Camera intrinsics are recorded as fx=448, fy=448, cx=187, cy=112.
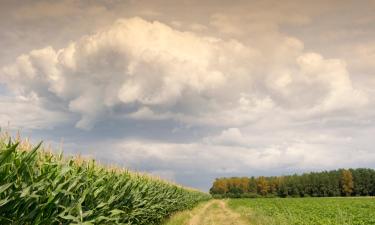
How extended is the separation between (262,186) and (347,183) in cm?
3696

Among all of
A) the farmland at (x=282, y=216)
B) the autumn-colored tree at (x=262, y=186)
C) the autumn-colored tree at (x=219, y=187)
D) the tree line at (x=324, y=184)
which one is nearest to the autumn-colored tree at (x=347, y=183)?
the tree line at (x=324, y=184)

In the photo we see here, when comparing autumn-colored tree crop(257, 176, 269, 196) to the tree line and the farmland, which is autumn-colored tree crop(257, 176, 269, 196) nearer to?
the tree line

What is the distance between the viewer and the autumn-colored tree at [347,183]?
449 ft

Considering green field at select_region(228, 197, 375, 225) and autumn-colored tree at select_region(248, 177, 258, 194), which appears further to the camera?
autumn-colored tree at select_region(248, 177, 258, 194)

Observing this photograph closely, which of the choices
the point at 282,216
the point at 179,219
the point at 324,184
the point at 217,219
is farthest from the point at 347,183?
the point at 179,219

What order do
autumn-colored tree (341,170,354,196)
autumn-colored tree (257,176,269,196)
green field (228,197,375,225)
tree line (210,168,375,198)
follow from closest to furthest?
green field (228,197,375,225)
tree line (210,168,375,198)
autumn-colored tree (341,170,354,196)
autumn-colored tree (257,176,269,196)

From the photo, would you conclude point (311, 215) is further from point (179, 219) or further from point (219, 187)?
point (219, 187)

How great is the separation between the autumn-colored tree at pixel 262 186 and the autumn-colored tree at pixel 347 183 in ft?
105

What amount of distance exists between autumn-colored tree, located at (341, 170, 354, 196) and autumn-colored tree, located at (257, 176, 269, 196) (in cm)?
3197

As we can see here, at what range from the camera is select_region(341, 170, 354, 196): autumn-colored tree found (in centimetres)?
13688

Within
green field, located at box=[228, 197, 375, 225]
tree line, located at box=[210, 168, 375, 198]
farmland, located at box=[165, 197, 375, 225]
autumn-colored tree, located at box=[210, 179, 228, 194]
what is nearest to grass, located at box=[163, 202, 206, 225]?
farmland, located at box=[165, 197, 375, 225]

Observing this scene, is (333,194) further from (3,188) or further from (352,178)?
(3,188)

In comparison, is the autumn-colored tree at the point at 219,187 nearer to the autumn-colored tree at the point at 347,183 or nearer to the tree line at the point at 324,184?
the tree line at the point at 324,184

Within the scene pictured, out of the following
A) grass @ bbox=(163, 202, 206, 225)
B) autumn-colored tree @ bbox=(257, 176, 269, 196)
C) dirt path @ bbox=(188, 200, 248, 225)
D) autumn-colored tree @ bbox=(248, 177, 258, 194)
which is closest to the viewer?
grass @ bbox=(163, 202, 206, 225)
